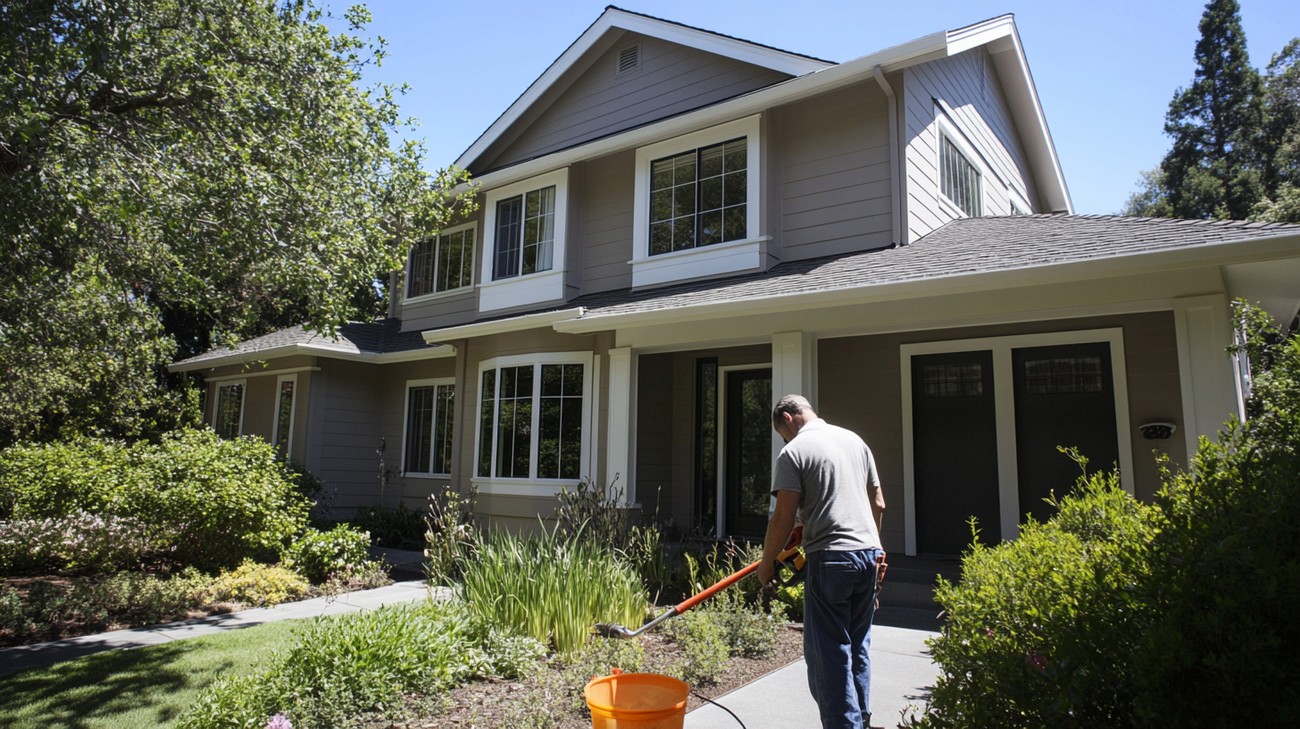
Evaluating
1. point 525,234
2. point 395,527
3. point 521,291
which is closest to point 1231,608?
point 521,291

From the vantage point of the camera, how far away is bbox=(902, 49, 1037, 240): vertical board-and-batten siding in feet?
30.1

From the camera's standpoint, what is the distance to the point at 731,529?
1016 cm

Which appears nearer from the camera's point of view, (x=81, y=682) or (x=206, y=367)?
(x=81, y=682)

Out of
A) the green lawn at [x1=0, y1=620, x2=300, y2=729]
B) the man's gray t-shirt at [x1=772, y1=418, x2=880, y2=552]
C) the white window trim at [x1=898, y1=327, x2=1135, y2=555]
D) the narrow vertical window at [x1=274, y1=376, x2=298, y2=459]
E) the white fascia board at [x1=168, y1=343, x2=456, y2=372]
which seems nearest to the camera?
the man's gray t-shirt at [x1=772, y1=418, x2=880, y2=552]

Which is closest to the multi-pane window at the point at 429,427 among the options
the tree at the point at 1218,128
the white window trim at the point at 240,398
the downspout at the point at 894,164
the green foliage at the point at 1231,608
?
the white window trim at the point at 240,398

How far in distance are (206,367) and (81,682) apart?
44.7ft

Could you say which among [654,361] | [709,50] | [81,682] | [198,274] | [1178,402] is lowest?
[81,682]

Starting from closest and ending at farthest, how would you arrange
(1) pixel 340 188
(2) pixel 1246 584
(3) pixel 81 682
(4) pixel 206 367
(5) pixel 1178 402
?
1. (2) pixel 1246 584
2. (3) pixel 81 682
3. (5) pixel 1178 402
4. (1) pixel 340 188
5. (4) pixel 206 367

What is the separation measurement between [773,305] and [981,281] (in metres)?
1.98

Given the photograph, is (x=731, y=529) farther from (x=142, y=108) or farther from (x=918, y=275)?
(x=142, y=108)

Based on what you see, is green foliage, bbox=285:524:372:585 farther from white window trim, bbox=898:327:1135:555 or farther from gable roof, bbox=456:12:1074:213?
white window trim, bbox=898:327:1135:555

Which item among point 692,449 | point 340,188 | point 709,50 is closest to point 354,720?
point 340,188

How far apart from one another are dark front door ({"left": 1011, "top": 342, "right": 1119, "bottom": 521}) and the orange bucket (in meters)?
5.98

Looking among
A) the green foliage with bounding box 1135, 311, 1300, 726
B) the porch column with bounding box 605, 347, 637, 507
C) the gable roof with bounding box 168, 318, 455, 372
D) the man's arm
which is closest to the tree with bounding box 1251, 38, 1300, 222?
the porch column with bounding box 605, 347, 637, 507
